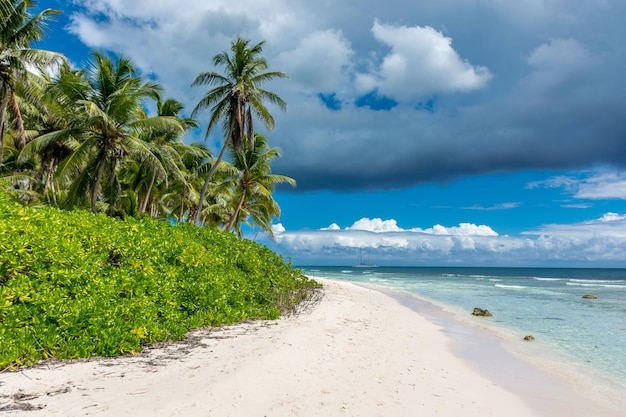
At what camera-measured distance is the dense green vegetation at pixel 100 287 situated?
208 inches

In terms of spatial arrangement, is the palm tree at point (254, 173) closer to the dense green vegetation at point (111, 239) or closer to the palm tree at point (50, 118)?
the dense green vegetation at point (111, 239)

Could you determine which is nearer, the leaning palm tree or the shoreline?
the shoreline

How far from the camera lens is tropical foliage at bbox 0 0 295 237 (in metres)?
14.2

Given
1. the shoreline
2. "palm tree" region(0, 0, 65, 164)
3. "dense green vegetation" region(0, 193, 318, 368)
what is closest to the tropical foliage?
"palm tree" region(0, 0, 65, 164)

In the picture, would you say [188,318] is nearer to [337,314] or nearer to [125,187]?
[337,314]

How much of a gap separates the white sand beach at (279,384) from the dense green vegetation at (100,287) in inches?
13.5

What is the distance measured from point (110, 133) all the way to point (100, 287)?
10.1 meters

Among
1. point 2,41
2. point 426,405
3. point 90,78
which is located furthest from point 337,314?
point 2,41

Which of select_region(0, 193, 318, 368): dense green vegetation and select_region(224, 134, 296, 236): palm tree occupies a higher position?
select_region(224, 134, 296, 236): palm tree

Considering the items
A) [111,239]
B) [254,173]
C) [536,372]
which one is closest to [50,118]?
[254,173]

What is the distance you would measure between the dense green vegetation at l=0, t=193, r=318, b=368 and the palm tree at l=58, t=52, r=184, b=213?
6.59 metres

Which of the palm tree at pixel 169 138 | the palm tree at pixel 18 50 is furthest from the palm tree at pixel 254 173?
the palm tree at pixel 18 50

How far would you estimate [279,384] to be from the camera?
4902mm

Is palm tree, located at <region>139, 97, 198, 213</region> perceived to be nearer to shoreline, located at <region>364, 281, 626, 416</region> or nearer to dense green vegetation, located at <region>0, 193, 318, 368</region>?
dense green vegetation, located at <region>0, 193, 318, 368</region>
